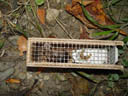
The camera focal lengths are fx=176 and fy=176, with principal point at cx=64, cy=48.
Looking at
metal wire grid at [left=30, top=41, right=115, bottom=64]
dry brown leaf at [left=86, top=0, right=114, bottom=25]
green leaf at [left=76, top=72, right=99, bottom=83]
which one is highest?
dry brown leaf at [left=86, top=0, right=114, bottom=25]

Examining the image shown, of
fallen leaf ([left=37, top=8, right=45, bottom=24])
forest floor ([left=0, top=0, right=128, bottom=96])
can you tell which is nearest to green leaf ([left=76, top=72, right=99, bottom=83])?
forest floor ([left=0, top=0, right=128, bottom=96])

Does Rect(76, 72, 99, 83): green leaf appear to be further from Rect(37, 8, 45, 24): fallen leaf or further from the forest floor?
Rect(37, 8, 45, 24): fallen leaf

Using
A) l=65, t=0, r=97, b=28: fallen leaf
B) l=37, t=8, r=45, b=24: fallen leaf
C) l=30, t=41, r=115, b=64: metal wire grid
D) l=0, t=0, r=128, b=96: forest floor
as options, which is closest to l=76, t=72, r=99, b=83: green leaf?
l=0, t=0, r=128, b=96: forest floor

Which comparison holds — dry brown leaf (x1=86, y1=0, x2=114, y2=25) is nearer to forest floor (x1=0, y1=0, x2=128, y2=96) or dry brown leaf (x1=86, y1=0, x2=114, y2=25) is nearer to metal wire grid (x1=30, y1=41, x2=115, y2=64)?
forest floor (x1=0, y1=0, x2=128, y2=96)

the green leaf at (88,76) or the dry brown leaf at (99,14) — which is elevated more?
the dry brown leaf at (99,14)

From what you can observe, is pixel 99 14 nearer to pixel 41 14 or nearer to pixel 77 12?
pixel 77 12

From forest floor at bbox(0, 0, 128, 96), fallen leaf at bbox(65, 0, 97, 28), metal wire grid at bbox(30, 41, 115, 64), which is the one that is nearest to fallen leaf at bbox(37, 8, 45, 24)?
forest floor at bbox(0, 0, 128, 96)

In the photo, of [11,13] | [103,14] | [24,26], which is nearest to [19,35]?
[24,26]

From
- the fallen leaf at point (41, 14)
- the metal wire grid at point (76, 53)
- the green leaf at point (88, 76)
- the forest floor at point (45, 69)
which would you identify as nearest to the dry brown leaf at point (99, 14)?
the forest floor at point (45, 69)

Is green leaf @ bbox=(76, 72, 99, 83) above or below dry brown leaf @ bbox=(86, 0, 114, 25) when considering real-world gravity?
below

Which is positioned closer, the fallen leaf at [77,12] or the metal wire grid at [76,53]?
the metal wire grid at [76,53]

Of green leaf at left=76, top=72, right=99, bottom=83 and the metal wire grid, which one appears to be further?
green leaf at left=76, top=72, right=99, bottom=83

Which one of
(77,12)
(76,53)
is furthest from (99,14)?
(76,53)

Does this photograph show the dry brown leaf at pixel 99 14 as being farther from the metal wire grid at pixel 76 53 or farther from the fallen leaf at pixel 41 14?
the fallen leaf at pixel 41 14
